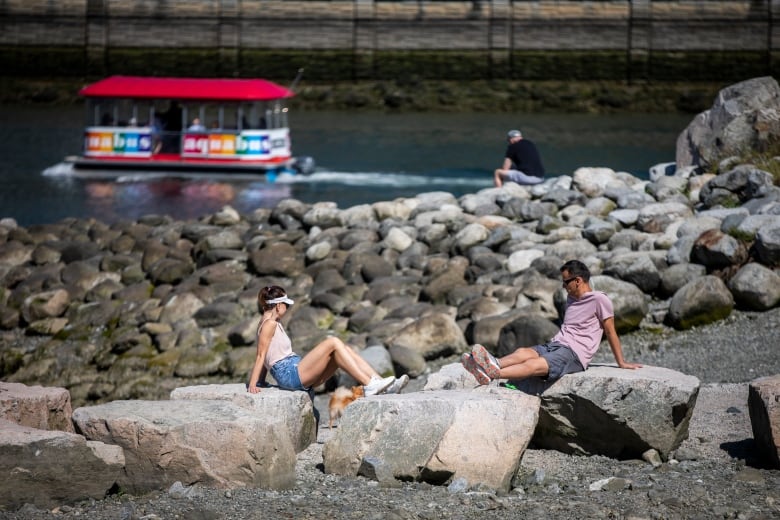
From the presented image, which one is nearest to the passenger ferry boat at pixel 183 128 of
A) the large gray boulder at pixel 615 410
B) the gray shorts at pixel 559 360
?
the gray shorts at pixel 559 360

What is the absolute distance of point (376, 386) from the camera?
321 inches

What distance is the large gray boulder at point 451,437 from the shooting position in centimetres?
682

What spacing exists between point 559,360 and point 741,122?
33.3ft

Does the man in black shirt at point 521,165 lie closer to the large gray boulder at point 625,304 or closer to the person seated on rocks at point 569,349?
the large gray boulder at point 625,304

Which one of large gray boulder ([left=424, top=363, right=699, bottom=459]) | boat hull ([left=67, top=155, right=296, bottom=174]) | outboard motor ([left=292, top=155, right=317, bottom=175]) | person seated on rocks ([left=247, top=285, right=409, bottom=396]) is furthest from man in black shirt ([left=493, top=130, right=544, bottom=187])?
large gray boulder ([left=424, top=363, right=699, bottom=459])

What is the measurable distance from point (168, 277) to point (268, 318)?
8468mm

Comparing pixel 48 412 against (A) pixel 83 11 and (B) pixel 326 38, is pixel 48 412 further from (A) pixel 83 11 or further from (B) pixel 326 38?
(A) pixel 83 11

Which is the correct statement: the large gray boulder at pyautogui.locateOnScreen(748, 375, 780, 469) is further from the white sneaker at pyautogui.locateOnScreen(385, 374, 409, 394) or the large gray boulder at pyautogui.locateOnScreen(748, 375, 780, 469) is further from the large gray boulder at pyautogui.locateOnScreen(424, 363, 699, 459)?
the white sneaker at pyautogui.locateOnScreen(385, 374, 409, 394)

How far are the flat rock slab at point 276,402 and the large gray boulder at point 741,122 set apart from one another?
10661 mm

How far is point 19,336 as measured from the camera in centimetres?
1527

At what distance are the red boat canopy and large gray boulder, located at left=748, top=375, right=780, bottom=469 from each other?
2158 centimetres

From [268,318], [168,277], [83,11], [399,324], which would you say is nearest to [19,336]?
[168,277]

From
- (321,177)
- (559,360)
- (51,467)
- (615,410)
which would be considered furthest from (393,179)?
(51,467)

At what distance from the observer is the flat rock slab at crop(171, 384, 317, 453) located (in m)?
7.52
